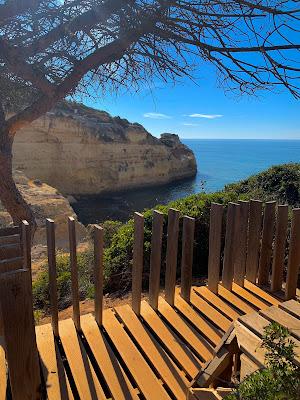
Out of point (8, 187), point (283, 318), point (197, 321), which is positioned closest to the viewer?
point (283, 318)

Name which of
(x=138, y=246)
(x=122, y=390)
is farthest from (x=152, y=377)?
(x=138, y=246)

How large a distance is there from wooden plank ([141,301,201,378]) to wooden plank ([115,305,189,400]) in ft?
0.17

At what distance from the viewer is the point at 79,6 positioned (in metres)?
3.29

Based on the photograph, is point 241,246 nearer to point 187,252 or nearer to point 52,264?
point 187,252

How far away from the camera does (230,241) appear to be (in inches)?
130

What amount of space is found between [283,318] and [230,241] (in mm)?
1354

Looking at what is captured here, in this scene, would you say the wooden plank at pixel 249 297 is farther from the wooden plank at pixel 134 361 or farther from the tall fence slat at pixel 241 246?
the wooden plank at pixel 134 361

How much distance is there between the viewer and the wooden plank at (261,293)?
3.21m

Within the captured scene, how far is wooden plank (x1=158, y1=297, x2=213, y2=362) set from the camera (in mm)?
2493

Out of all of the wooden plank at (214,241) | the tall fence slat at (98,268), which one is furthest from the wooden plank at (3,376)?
the wooden plank at (214,241)

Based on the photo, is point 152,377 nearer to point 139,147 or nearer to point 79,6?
point 79,6

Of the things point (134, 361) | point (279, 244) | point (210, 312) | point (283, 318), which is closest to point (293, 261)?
point (279, 244)

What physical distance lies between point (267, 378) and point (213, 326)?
175cm

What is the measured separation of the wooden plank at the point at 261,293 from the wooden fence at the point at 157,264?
0.05m
